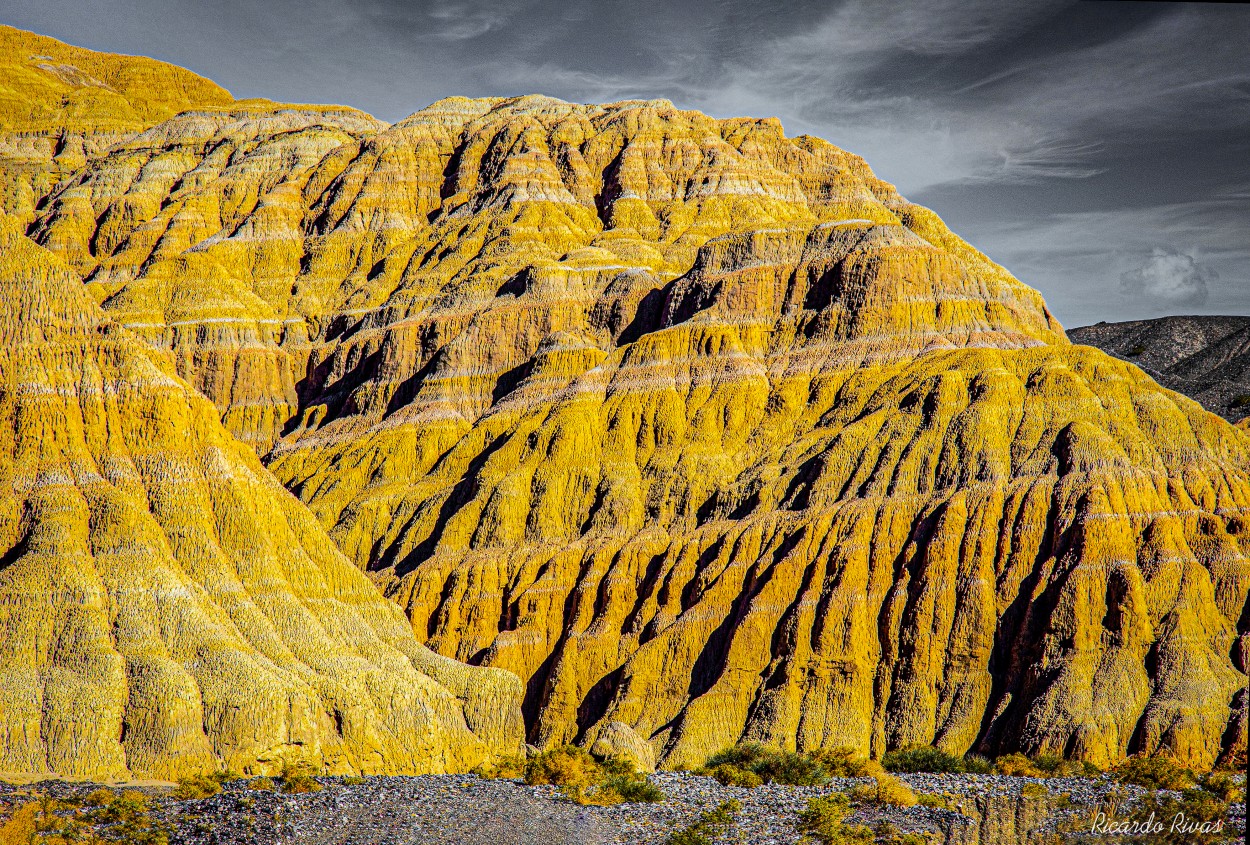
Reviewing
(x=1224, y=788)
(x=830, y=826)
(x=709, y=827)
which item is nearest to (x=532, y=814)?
(x=709, y=827)

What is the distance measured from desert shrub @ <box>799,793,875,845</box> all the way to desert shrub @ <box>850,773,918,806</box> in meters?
1.76

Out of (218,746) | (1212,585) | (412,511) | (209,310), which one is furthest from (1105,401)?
(209,310)

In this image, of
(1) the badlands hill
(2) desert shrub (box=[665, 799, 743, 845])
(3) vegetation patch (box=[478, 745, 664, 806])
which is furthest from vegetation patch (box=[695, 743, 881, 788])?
(1) the badlands hill

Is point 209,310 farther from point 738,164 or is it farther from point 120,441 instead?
point 120,441

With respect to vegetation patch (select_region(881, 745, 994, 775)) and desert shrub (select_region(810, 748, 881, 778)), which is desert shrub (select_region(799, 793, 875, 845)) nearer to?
desert shrub (select_region(810, 748, 881, 778))

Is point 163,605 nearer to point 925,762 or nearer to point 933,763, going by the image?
point 925,762

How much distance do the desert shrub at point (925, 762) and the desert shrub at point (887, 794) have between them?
1415 cm

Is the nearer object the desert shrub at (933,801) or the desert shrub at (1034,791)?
the desert shrub at (933,801)

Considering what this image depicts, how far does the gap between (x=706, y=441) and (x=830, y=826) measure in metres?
53.0

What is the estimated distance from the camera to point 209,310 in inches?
4953

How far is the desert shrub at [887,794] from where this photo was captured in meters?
43.5

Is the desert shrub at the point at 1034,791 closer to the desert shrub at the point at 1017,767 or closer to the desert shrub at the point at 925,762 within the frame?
the desert shrub at the point at 1017,767

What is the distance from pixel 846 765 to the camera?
52.6 meters
